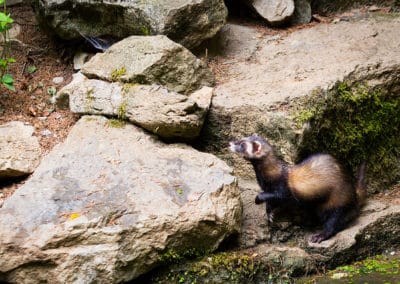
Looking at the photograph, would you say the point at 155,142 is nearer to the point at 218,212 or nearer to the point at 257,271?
the point at 218,212

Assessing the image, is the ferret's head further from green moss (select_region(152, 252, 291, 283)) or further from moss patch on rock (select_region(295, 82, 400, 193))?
green moss (select_region(152, 252, 291, 283))

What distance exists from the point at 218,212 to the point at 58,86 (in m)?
3.00

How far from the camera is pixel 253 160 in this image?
18.0 feet

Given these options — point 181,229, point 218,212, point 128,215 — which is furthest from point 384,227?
point 128,215

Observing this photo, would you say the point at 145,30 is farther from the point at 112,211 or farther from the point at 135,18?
the point at 112,211

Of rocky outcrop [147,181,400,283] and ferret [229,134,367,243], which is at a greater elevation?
ferret [229,134,367,243]

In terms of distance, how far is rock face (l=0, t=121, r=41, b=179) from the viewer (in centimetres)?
544

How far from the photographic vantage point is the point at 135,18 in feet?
20.9

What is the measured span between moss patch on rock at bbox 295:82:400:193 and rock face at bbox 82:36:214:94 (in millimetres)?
1324

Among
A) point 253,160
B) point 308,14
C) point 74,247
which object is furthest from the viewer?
point 308,14

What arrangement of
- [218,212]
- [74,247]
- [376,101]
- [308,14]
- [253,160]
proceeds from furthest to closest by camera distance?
[308,14]
[376,101]
[253,160]
[218,212]
[74,247]

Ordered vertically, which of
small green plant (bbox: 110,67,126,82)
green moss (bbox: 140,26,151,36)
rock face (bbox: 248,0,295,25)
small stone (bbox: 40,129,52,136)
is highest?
rock face (bbox: 248,0,295,25)

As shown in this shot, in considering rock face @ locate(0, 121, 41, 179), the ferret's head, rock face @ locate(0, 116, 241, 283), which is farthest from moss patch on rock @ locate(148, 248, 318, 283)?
rock face @ locate(0, 121, 41, 179)

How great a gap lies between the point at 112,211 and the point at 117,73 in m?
1.79
